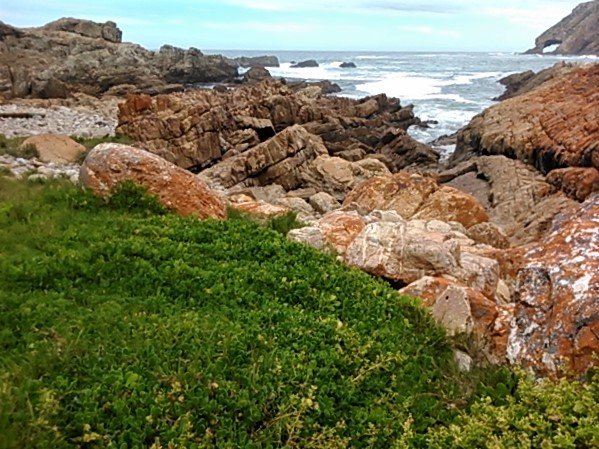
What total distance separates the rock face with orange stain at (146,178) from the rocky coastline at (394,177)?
23mm

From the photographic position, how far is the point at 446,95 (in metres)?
58.9

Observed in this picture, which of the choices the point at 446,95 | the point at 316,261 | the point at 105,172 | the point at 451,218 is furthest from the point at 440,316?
the point at 446,95

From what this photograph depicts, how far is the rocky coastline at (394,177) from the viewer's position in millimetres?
5309

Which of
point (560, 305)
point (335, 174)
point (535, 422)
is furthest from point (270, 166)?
point (535, 422)

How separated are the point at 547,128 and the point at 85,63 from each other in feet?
130

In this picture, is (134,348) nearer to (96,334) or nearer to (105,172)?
(96,334)

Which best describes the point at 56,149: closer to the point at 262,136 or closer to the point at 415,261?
the point at 415,261

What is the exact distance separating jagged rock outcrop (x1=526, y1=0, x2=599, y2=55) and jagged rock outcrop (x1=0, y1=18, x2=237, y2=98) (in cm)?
8920

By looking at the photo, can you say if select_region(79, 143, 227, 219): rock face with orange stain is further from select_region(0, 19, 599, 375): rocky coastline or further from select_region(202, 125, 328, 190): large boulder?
select_region(202, 125, 328, 190): large boulder

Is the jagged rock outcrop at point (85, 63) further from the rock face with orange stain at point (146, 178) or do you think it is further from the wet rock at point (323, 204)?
the rock face with orange stain at point (146, 178)

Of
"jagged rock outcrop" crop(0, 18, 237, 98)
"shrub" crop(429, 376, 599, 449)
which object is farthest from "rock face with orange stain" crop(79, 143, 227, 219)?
"jagged rock outcrop" crop(0, 18, 237, 98)

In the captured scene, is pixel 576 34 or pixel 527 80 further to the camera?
pixel 576 34

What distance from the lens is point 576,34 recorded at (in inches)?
4956

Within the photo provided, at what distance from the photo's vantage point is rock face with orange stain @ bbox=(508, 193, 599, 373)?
Answer: 4.46 metres
